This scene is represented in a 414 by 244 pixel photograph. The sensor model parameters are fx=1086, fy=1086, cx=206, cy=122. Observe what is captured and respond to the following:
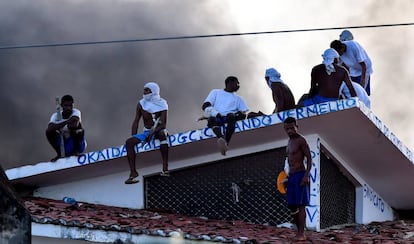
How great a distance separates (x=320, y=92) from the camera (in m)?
13.4

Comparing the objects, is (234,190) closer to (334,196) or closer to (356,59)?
(334,196)

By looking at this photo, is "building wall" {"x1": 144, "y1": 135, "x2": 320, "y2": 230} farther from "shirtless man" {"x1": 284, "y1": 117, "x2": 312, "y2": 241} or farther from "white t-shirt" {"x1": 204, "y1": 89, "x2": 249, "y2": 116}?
"shirtless man" {"x1": 284, "y1": 117, "x2": 312, "y2": 241}

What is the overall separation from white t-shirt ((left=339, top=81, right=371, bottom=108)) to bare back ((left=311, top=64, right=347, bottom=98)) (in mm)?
87

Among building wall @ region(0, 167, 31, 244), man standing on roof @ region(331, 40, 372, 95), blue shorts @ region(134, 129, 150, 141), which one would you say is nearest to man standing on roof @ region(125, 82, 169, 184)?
blue shorts @ region(134, 129, 150, 141)

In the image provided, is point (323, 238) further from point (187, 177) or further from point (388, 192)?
point (388, 192)

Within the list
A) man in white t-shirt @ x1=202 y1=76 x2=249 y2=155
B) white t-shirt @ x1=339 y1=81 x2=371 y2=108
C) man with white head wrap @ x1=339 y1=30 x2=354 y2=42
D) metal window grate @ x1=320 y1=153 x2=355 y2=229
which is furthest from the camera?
man with white head wrap @ x1=339 y1=30 x2=354 y2=42

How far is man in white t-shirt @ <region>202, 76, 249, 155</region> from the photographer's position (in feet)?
43.6

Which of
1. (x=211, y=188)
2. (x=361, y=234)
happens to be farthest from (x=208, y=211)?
(x=361, y=234)

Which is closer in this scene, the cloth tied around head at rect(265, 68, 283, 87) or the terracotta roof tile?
the terracotta roof tile

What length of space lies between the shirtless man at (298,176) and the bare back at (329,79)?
1.72 meters

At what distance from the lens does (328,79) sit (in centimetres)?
A: 1338

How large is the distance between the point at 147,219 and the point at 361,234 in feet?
8.64

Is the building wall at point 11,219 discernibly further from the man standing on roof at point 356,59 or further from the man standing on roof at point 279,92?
the man standing on roof at point 356,59

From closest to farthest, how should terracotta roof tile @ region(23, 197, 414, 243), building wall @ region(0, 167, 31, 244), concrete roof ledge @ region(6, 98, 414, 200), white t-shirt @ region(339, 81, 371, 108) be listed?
building wall @ region(0, 167, 31, 244) < terracotta roof tile @ region(23, 197, 414, 243) < concrete roof ledge @ region(6, 98, 414, 200) < white t-shirt @ region(339, 81, 371, 108)
